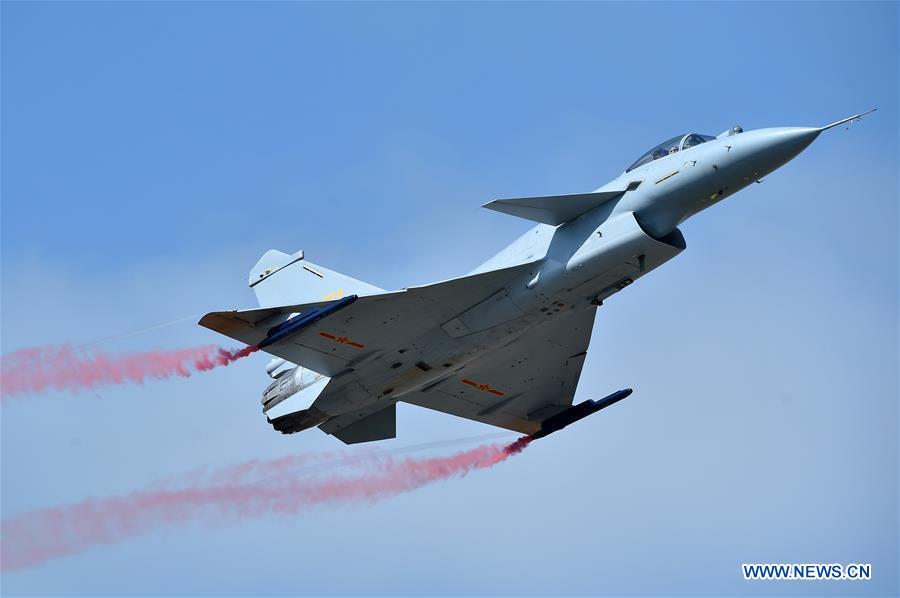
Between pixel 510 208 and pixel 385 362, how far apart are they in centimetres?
521

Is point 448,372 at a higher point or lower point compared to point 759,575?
higher

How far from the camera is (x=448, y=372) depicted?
26.9 metres

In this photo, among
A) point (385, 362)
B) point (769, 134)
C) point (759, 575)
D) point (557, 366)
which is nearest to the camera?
point (769, 134)

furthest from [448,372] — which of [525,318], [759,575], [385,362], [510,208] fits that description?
[759,575]

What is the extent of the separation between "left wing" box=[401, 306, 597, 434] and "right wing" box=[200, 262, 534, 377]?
346 cm

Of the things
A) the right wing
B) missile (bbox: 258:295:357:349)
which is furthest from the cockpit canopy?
missile (bbox: 258:295:357:349)

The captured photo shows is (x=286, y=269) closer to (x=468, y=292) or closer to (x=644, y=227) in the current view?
(x=468, y=292)

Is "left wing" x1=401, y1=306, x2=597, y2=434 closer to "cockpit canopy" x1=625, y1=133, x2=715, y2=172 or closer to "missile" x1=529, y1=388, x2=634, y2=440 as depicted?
"missile" x1=529, y1=388, x2=634, y2=440

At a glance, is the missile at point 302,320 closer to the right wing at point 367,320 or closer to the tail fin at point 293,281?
the right wing at point 367,320

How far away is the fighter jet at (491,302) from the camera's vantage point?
2281cm

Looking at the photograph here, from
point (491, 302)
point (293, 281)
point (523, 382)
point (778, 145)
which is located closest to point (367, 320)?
point (491, 302)

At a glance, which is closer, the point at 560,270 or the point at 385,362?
the point at 560,270

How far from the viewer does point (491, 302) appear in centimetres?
2442

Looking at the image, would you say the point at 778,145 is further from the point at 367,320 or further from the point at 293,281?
the point at 293,281
